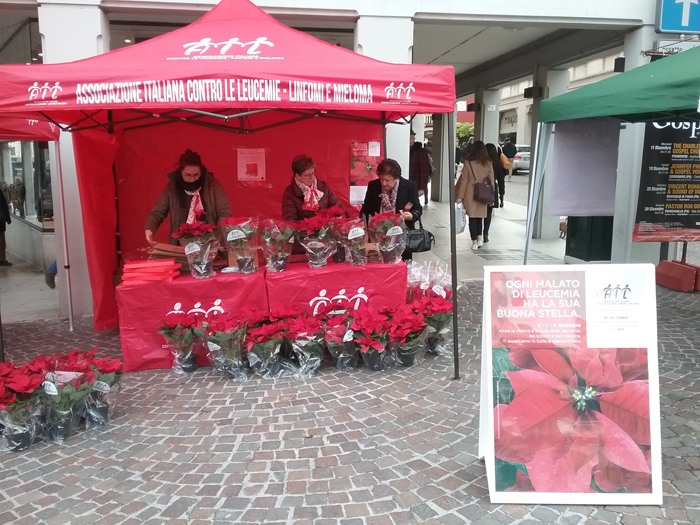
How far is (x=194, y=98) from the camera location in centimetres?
374

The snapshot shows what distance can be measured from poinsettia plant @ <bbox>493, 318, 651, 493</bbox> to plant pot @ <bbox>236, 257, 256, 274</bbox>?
103 inches

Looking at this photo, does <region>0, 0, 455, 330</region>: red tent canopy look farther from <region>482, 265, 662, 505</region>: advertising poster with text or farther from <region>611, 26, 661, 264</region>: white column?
<region>611, 26, 661, 264</region>: white column

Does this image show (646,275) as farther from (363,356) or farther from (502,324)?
(363,356)

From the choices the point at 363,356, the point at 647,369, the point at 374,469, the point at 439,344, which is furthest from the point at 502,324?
the point at 439,344

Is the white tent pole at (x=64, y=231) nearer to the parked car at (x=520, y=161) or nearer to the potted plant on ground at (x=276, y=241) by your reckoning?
the potted plant on ground at (x=276, y=241)

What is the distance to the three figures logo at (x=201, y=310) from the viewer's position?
4656 millimetres

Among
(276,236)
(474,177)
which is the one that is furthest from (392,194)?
(474,177)

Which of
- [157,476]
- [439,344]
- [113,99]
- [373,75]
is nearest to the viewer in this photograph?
[157,476]

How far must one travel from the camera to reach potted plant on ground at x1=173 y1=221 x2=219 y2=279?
4.66 metres

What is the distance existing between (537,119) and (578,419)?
9117 millimetres

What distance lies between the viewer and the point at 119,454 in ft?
11.0

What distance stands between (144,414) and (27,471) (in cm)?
81

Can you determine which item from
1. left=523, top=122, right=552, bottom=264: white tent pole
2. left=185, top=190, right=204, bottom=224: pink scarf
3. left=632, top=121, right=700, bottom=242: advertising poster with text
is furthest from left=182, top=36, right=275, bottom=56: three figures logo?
left=632, top=121, right=700, bottom=242: advertising poster with text

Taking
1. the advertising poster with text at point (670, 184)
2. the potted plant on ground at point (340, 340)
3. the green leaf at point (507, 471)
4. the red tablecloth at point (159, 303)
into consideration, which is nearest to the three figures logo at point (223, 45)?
the red tablecloth at point (159, 303)
